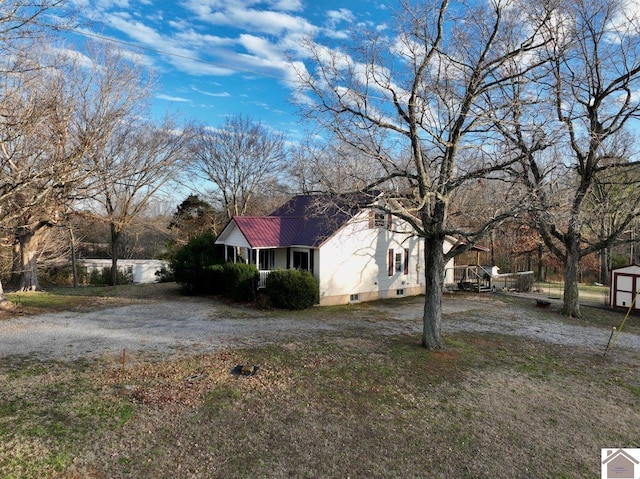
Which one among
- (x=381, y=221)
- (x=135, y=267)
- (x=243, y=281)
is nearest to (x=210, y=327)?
(x=243, y=281)

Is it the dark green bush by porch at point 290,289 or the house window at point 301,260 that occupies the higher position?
the house window at point 301,260

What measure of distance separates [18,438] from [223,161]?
95.4 feet

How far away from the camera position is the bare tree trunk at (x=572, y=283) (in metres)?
Result: 16.1

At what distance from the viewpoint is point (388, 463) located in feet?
16.5

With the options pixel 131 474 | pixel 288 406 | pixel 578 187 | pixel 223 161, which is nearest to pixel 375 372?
pixel 288 406

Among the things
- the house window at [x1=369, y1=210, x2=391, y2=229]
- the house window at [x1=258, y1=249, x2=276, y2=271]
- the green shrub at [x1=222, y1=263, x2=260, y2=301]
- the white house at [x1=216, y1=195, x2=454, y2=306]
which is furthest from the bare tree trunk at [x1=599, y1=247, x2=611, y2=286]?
the green shrub at [x1=222, y1=263, x2=260, y2=301]

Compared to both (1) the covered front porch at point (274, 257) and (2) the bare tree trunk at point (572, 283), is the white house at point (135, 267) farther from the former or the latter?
(2) the bare tree trunk at point (572, 283)

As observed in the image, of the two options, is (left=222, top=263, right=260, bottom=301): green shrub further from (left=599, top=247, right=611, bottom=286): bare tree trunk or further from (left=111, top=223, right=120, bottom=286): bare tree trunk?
(left=599, top=247, right=611, bottom=286): bare tree trunk

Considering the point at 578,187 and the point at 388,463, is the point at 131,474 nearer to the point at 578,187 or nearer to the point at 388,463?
the point at 388,463

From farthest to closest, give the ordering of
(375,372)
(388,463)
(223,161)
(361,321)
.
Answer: (223,161), (361,321), (375,372), (388,463)

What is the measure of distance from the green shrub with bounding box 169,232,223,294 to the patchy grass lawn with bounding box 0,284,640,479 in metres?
10.3

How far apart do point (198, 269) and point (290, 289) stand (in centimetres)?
628

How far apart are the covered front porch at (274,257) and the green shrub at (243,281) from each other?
1.02 m

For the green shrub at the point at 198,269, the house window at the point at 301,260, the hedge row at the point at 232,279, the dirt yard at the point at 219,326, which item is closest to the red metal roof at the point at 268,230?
the house window at the point at 301,260
